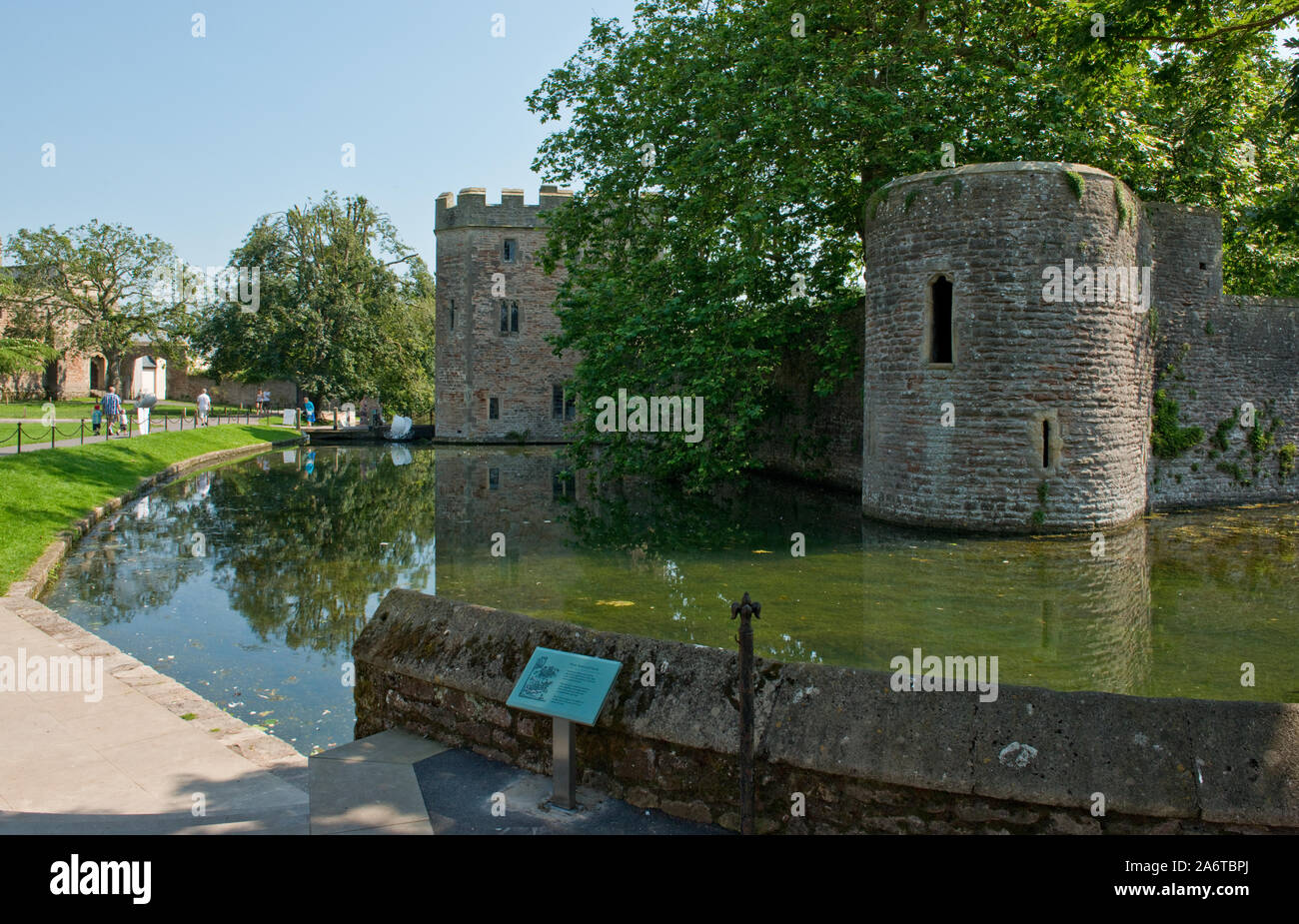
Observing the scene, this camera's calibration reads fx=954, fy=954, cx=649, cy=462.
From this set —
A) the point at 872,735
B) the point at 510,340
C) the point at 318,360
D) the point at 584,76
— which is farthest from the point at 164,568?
the point at 318,360

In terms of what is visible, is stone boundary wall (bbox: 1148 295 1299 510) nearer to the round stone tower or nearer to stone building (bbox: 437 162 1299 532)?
stone building (bbox: 437 162 1299 532)

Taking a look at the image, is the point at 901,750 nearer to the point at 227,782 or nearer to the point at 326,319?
the point at 227,782

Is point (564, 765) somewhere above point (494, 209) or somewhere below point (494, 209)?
below

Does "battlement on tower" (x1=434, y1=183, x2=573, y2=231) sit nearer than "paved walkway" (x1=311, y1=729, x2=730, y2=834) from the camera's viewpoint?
No

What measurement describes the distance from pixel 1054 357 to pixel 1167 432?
492 centimetres

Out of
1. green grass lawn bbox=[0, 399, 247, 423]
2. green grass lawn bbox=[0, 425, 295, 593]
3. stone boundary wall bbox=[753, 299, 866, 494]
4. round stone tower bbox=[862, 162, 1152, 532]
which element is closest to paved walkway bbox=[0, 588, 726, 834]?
green grass lawn bbox=[0, 425, 295, 593]

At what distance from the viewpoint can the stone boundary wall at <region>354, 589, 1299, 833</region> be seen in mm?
3943

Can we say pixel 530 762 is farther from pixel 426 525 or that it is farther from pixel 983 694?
pixel 426 525

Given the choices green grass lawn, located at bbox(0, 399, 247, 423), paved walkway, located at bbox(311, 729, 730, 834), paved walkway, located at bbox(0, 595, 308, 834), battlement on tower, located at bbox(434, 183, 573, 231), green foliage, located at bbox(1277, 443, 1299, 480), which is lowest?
paved walkway, located at bbox(0, 595, 308, 834)

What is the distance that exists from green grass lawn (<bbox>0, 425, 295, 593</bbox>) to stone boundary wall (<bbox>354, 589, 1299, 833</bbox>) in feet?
27.7

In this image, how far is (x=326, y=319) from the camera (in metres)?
40.7

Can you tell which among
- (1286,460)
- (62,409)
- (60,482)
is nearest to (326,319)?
(62,409)

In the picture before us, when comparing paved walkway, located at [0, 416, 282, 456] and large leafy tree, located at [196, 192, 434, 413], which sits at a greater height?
large leafy tree, located at [196, 192, 434, 413]

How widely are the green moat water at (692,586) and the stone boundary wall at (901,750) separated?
2687 mm
